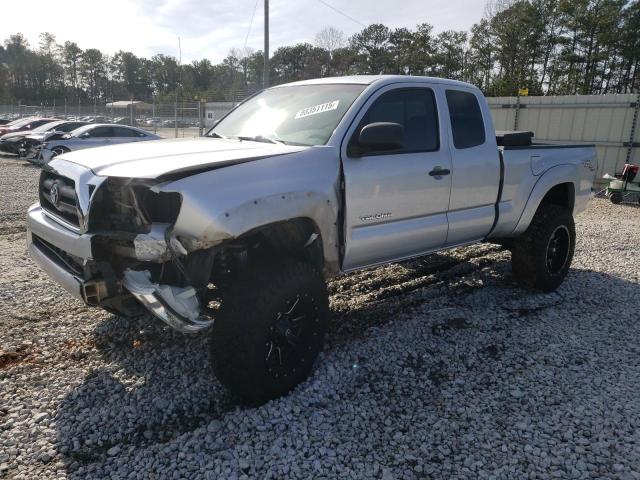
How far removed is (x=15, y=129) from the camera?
67.3ft

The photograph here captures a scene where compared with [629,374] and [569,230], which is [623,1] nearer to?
[569,230]

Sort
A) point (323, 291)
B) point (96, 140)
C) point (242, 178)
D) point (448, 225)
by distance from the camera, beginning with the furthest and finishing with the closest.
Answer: point (96, 140), point (448, 225), point (323, 291), point (242, 178)

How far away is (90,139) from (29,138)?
4.09m

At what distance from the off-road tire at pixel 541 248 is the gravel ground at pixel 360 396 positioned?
0.69ft

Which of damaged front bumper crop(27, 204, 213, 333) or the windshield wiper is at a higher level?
the windshield wiper

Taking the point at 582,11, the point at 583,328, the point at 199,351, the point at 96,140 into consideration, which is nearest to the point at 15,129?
the point at 96,140

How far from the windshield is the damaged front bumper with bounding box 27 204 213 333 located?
1.33 m

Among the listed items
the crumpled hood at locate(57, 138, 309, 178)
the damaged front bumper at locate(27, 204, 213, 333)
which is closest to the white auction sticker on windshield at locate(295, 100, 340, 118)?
the crumpled hood at locate(57, 138, 309, 178)

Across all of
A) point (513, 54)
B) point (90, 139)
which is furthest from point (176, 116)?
point (513, 54)

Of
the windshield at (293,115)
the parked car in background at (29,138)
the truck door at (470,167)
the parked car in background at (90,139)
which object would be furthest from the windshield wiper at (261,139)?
the parked car in background at (29,138)

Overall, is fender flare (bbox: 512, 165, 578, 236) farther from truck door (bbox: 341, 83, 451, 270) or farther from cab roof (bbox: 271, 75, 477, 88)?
cab roof (bbox: 271, 75, 477, 88)

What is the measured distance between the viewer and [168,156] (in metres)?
3.05

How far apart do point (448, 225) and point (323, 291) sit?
151 cm

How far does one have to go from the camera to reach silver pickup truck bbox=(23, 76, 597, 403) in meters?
2.76
